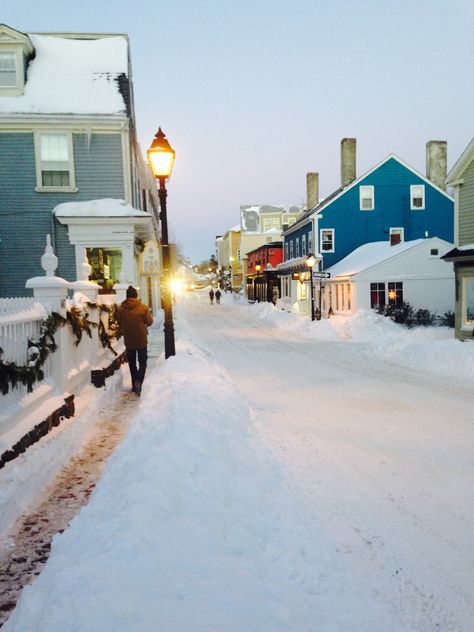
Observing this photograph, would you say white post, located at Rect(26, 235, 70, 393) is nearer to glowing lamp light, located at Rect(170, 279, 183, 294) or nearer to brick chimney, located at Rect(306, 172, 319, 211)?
brick chimney, located at Rect(306, 172, 319, 211)

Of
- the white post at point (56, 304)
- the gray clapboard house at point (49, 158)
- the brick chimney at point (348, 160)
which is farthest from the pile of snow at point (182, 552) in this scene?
the brick chimney at point (348, 160)

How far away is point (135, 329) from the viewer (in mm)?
7977

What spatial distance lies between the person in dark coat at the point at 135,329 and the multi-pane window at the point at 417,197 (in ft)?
86.9

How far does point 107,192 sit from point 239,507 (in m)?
14.6

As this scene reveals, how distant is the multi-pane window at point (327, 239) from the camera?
98.7 ft

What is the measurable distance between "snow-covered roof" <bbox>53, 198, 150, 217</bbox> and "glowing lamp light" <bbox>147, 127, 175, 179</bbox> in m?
5.92

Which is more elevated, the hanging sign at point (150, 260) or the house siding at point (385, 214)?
the house siding at point (385, 214)

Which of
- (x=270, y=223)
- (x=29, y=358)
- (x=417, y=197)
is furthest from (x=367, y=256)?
(x=270, y=223)

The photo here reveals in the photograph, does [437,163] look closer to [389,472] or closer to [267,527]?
[389,472]

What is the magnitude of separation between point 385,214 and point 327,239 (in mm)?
4136

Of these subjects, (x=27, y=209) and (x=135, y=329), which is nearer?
(x=135, y=329)

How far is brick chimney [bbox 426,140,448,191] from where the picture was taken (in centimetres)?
3105

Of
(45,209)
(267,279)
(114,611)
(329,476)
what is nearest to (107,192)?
(45,209)

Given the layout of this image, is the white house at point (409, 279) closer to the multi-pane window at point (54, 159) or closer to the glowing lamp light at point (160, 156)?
the multi-pane window at point (54, 159)
